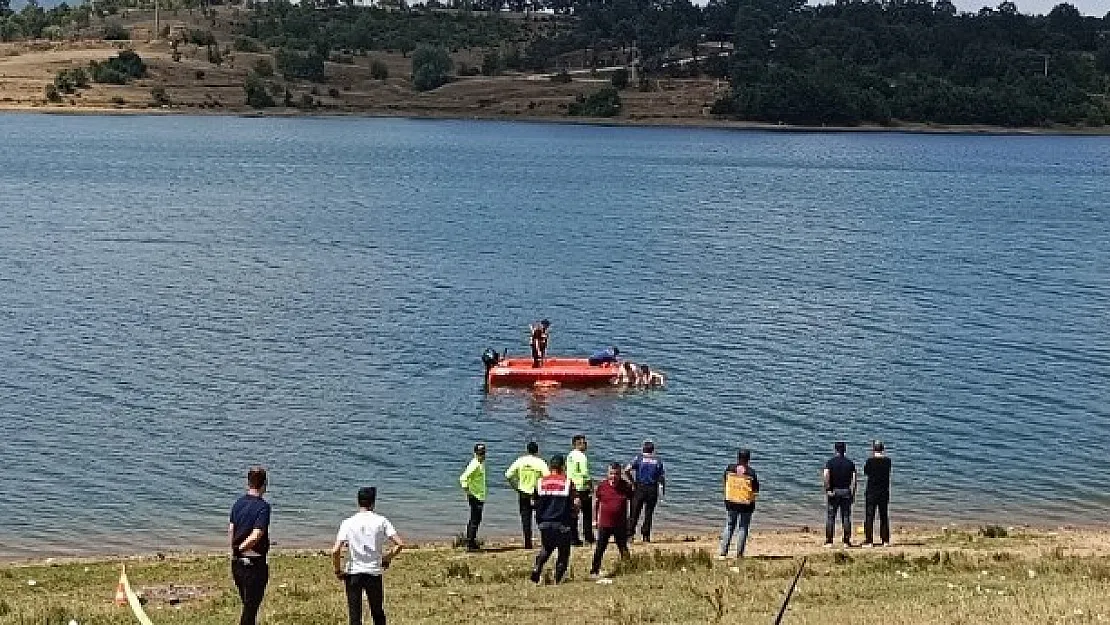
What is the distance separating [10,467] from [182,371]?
12.0 metres

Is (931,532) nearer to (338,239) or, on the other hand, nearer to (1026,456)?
(1026,456)

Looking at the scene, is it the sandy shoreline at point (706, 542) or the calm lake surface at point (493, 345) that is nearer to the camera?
the sandy shoreline at point (706, 542)

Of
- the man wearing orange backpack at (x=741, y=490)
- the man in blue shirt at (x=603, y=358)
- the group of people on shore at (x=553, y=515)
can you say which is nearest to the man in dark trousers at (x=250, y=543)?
the group of people on shore at (x=553, y=515)

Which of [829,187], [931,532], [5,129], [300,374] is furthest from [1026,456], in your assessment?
[5,129]

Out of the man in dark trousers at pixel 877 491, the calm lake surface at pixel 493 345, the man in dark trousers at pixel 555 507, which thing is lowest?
the calm lake surface at pixel 493 345

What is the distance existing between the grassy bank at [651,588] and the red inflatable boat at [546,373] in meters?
20.1

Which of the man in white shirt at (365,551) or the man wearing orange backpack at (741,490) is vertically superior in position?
the man in white shirt at (365,551)

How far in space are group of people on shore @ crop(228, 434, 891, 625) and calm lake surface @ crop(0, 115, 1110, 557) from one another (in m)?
5.43

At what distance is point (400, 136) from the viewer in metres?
198

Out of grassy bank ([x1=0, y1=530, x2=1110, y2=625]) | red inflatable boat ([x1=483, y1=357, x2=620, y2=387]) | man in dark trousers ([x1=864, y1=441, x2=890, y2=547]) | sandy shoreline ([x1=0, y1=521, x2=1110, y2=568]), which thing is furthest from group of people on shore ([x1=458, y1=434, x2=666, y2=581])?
red inflatable boat ([x1=483, y1=357, x2=620, y2=387])

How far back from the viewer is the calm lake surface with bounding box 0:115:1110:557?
36812 millimetres

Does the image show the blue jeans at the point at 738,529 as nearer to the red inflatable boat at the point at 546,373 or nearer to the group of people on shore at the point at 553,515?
the group of people on shore at the point at 553,515

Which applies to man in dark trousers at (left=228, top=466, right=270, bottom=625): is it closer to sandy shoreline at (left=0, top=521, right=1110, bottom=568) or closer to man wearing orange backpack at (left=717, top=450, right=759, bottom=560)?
man wearing orange backpack at (left=717, top=450, right=759, bottom=560)

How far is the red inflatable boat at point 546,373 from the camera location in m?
48.5
